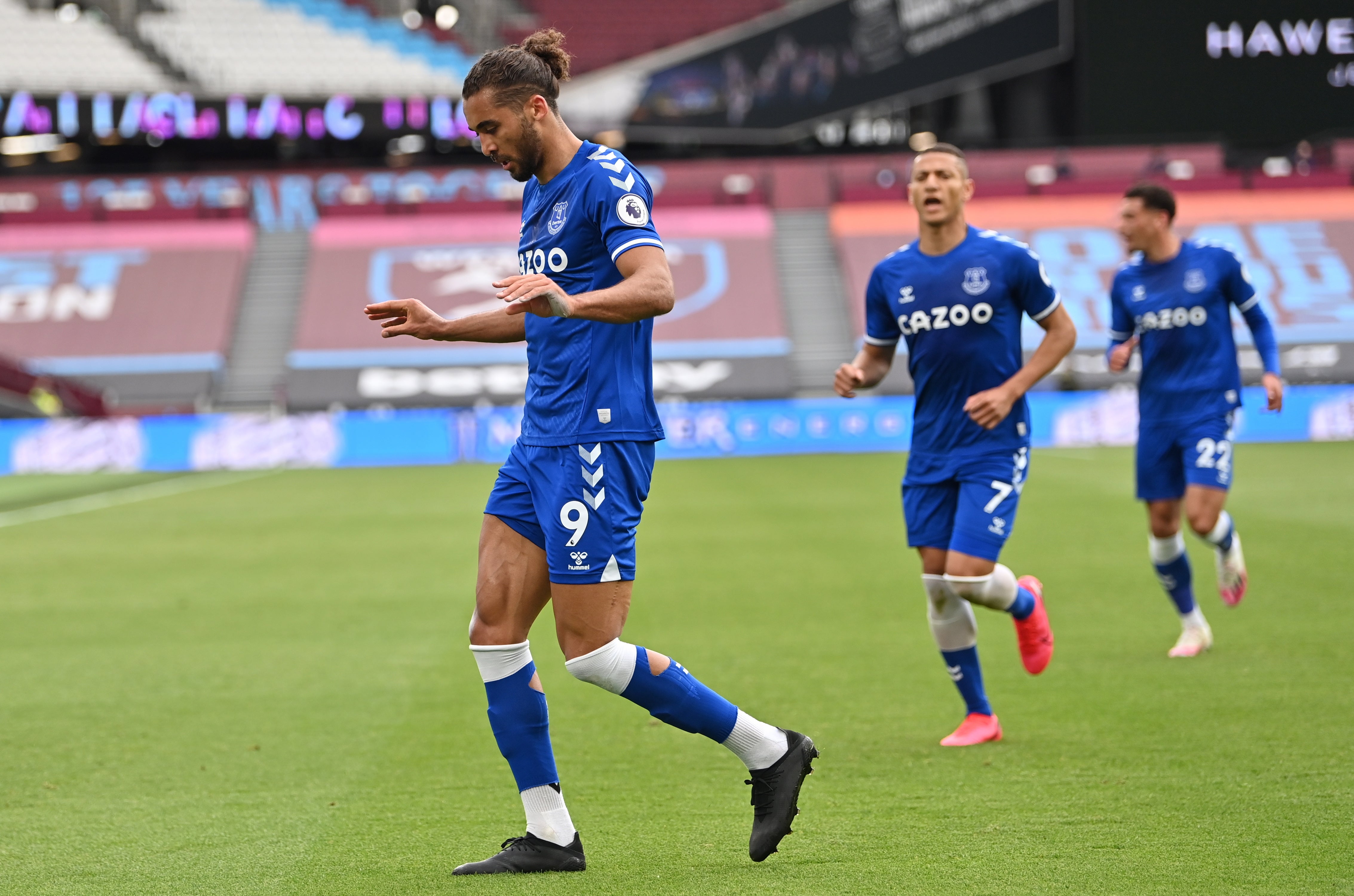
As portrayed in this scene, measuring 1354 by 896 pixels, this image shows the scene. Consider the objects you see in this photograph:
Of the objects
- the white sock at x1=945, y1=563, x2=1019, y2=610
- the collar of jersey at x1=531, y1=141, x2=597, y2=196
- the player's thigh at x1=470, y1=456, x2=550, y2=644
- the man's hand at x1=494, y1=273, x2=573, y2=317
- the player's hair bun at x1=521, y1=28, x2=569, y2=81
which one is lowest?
the white sock at x1=945, y1=563, x2=1019, y2=610

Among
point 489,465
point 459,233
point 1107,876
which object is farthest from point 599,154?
point 459,233

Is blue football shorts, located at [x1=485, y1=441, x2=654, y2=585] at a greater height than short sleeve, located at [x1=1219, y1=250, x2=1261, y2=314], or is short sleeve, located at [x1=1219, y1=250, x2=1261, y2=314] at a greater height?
short sleeve, located at [x1=1219, y1=250, x2=1261, y2=314]

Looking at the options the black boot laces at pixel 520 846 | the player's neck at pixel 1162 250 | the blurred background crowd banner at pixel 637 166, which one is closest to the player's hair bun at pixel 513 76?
the black boot laces at pixel 520 846

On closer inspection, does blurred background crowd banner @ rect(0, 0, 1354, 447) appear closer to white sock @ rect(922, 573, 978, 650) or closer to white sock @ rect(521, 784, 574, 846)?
white sock @ rect(922, 573, 978, 650)

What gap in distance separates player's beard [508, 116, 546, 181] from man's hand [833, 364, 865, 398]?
196cm

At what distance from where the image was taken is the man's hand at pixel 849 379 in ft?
18.7

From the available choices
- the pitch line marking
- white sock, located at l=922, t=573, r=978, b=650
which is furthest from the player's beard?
the pitch line marking

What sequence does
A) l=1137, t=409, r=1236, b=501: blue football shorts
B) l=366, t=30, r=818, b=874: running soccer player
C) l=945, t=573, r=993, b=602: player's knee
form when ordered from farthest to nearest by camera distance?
l=1137, t=409, r=1236, b=501: blue football shorts, l=945, t=573, r=993, b=602: player's knee, l=366, t=30, r=818, b=874: running soccer player

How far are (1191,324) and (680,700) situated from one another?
14.7 ft

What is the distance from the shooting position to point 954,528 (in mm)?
5656

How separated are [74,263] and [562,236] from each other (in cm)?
3365

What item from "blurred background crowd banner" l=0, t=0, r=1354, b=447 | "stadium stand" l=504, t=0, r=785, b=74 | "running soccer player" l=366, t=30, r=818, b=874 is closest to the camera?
"running soccer player" l=366, t=30, r=818, b=874

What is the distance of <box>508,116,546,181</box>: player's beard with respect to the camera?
154 inches

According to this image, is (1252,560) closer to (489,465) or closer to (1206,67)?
(489,465)
